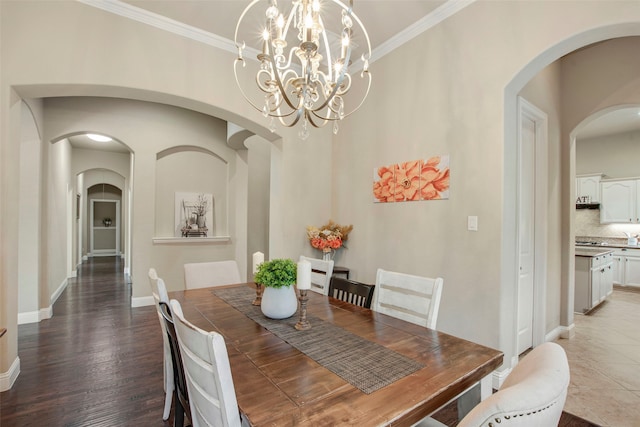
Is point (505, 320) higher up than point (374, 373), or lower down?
lower down

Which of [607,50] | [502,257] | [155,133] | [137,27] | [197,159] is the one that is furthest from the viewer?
[197,159]

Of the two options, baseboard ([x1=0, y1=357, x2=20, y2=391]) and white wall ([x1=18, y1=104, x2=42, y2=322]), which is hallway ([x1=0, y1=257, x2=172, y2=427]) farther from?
white wall ([x1=18, y1=104, x2=42, y2=322])

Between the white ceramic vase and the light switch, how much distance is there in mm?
1627

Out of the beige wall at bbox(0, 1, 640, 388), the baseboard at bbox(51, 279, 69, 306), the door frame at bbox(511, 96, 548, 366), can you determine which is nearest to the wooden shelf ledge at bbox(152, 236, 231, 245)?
the baseboard at bbox(51, 279, 69, 306)

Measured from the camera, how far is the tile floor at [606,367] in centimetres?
207

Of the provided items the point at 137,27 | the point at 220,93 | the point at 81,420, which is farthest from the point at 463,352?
the point at 137,27

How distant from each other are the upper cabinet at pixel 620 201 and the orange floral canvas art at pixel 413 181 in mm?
5968

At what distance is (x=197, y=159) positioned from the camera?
5.34 m

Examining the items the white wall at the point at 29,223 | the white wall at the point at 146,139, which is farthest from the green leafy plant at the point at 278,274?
the white wall at the point at 29,223

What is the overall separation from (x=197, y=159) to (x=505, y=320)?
505 centimetres

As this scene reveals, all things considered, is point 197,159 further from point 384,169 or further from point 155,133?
point 384,169

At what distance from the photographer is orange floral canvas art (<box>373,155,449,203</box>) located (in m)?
2.66

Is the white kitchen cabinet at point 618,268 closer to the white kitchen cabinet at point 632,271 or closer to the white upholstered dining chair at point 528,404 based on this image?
the white kitchen cabinet at point 632,271

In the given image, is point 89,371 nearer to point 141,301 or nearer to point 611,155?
point 141,301
